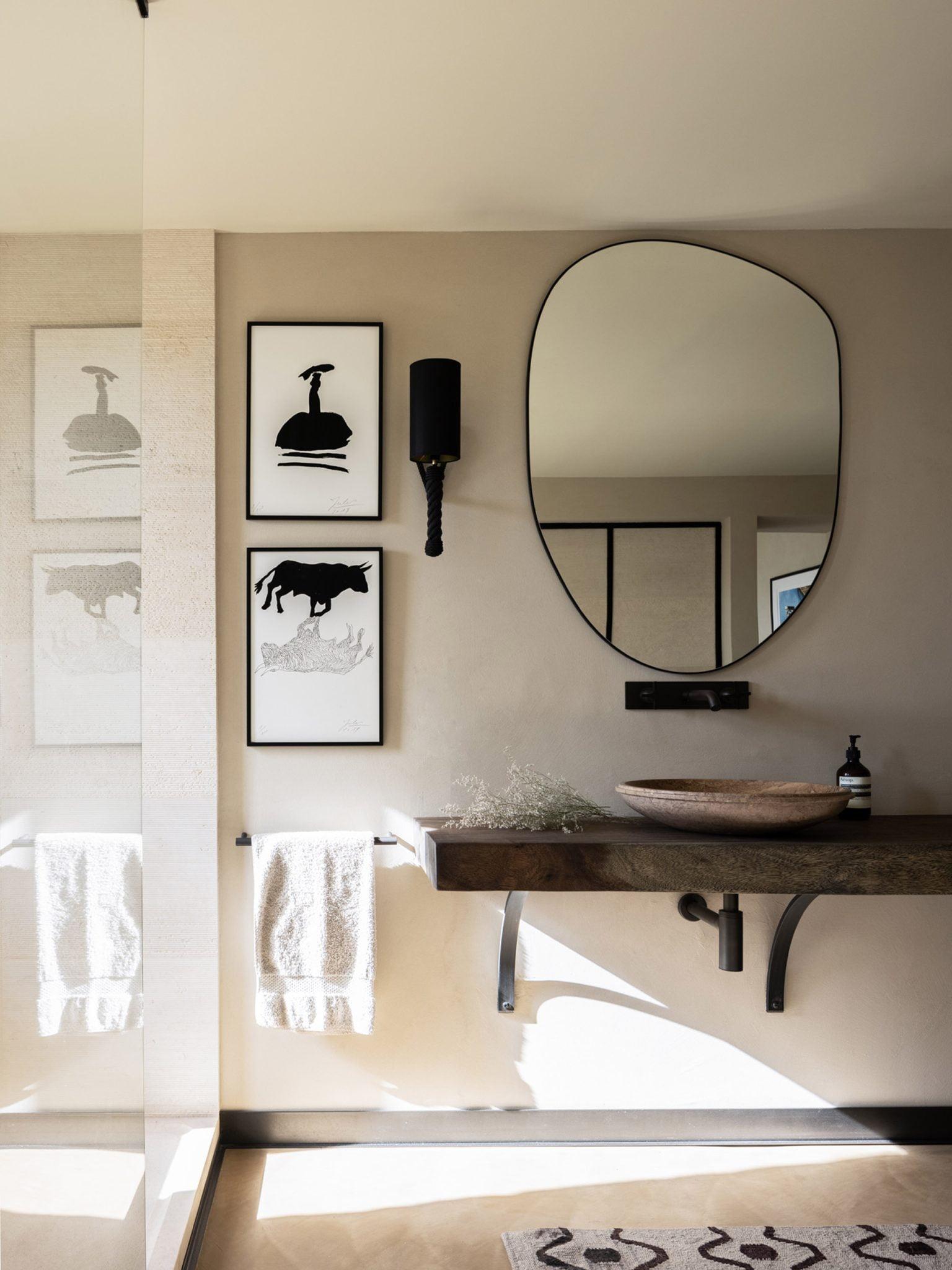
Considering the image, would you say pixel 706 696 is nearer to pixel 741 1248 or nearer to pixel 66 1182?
pixel 741 1248

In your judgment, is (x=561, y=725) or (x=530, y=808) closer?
(x=530, y=808)

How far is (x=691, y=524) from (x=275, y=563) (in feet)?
3.48

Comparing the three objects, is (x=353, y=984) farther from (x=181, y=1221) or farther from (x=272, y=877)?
(x=181, y=1221)

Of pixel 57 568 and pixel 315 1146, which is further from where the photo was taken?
pixel 315 1146

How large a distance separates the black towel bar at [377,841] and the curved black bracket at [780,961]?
0.98 meters

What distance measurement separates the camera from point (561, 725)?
2.46 meters

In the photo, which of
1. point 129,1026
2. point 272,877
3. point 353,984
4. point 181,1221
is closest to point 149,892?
point 272,877

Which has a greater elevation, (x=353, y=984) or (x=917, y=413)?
(x=917, y=413)

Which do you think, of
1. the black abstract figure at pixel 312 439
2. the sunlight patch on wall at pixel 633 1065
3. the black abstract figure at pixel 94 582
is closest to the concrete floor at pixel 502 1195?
the sunlight patch on wall at pixel 633 1065

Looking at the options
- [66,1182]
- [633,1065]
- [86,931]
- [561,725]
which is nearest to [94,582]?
[86,931]

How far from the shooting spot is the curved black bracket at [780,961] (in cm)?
238

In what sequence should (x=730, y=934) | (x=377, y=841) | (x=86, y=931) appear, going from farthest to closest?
1. (x=377, y=841)
2. (x=730, y=934)
3. (x=86, y=931)

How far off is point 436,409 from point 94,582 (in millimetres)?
1299

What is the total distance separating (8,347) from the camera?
799mm
